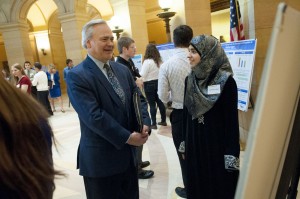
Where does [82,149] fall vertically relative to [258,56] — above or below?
below

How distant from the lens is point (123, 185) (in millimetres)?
2004

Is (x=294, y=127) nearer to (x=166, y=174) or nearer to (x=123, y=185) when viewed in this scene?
(x=123, y=185)

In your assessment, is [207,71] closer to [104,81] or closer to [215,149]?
[215,149]

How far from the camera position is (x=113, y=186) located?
1899 millimetres

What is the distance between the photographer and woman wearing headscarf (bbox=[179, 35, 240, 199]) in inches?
71.6

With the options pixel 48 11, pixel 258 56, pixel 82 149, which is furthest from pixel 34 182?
pixel 48 11

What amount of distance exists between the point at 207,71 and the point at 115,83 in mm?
637

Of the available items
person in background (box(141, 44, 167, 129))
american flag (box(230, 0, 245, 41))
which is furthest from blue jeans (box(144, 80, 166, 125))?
american flag (box(230, 0, 245, 41))

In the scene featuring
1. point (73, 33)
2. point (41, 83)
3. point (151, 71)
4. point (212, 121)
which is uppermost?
point (73, 33)

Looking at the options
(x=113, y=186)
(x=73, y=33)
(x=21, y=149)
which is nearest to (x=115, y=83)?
(x=113, y=186)

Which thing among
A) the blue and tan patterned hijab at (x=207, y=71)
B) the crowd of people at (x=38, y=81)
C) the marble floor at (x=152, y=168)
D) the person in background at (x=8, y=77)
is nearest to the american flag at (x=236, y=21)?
the marble floor at (x=152, y=168)

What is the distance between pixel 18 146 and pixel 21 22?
12566 mm

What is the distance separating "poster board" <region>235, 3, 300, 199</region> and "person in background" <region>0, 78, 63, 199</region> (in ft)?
1.79

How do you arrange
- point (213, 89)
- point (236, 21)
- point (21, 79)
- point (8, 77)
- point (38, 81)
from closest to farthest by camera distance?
point (213, 89), point (236, 21), point (21, 79), point (8, 77), point (38, 81)
